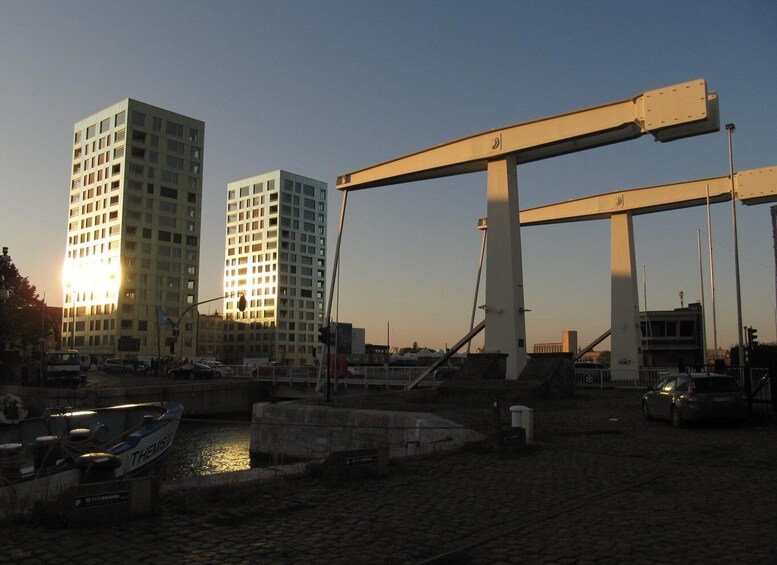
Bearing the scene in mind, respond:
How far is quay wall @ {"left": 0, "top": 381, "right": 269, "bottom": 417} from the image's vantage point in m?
35.6

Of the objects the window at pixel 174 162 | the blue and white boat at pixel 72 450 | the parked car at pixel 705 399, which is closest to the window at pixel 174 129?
the window at pixel 174 162

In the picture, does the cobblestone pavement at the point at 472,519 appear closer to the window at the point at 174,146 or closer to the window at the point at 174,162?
the window at the point at 174,162

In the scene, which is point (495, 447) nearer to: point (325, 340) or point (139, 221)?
point (325, 340)

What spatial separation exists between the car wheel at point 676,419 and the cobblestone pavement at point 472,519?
487 centimetres

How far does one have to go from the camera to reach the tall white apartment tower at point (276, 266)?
444ft

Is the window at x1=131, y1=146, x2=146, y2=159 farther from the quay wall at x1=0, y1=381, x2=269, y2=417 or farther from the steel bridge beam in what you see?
the steel bridge beam

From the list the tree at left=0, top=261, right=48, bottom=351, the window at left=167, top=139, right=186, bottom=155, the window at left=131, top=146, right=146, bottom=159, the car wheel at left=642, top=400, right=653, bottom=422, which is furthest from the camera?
the window at left=167, top=139, right=186, bottom=155

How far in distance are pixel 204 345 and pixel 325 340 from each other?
137 metres

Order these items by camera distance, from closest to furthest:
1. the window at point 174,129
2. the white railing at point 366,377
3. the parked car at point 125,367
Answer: the white railing at point 366,377
the parked car at point 125,367
the window at point 174,129

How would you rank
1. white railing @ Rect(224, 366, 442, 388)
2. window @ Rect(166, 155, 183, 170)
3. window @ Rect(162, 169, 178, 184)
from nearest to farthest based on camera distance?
white railing @ Rect(224, 366, 442, 388)
window @ Rect(162, 169, 178, 184)
window @ Rect(166, 155, 183, 170)

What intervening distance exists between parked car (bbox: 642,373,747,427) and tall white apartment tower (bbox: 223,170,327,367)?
117 metres

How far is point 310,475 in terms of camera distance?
935cm

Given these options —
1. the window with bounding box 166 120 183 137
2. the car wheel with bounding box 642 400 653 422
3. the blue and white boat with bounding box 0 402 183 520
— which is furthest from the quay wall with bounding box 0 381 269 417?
the window with bounding box 166 120 183 137

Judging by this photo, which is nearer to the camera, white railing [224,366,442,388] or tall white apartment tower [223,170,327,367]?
white railing [224,366,442,388]
